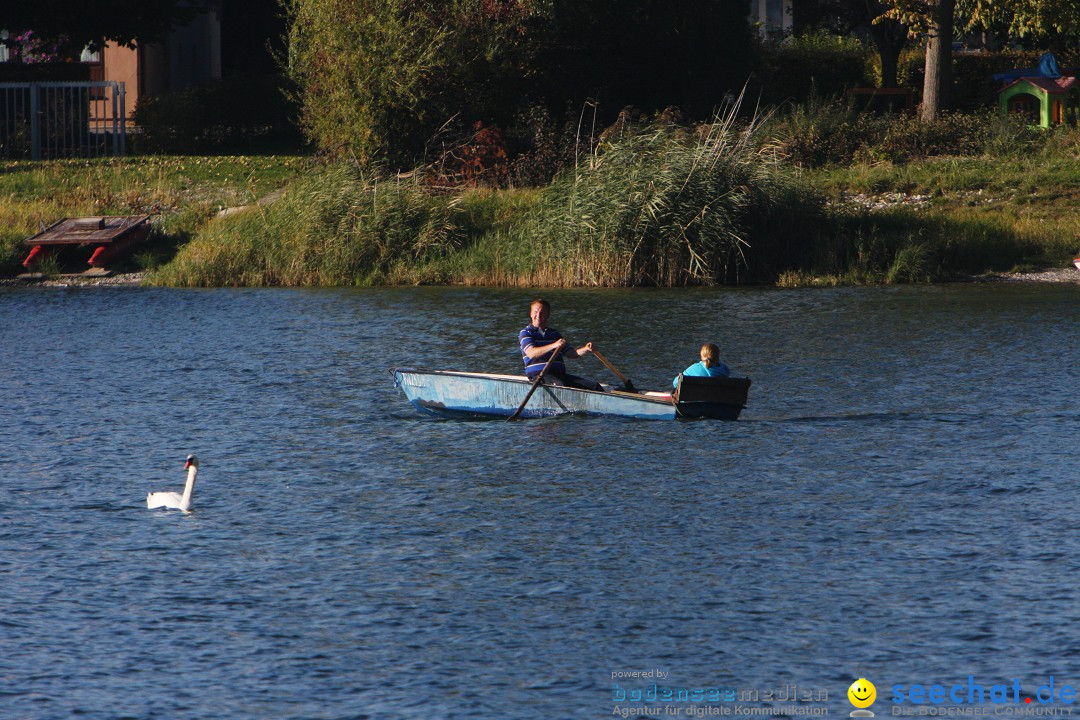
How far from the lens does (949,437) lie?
57.6ft

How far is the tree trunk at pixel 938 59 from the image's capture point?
40.1m

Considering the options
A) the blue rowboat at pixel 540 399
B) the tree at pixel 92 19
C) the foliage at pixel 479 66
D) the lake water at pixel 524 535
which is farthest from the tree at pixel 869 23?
the blue rowboat at pixel 540 399

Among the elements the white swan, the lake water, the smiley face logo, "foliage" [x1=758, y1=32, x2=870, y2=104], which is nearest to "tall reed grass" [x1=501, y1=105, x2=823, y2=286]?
the lake water

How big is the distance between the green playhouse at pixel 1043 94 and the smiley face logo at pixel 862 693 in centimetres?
3397

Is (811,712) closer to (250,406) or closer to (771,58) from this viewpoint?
(250,406)

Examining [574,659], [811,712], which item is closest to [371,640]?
[574,659]

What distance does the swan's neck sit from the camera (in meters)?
14.1

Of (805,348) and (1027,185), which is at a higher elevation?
(1027,185)

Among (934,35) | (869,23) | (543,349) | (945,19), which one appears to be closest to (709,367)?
(543,349)

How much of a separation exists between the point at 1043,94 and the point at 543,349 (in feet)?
91.9

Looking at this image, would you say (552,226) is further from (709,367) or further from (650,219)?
(709,367)

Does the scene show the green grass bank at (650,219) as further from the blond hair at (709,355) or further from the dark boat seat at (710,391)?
the dark boat seat at (710,391)

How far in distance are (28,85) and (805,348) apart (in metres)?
27.8

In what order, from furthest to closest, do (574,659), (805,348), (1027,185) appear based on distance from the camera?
(1027,185) < (805,348) < (574,659)
